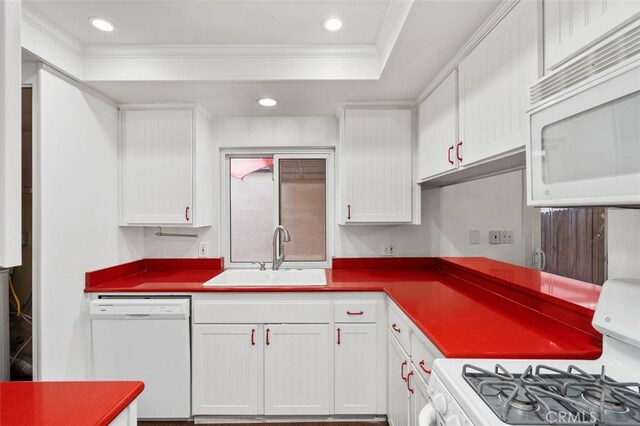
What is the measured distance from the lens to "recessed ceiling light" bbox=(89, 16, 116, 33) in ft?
5.53

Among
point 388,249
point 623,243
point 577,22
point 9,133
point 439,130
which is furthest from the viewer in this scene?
point 388,249

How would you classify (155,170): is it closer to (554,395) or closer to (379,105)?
(379,105)

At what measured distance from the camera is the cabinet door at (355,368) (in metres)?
2.06

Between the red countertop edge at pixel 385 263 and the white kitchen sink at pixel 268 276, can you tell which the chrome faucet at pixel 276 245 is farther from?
the red countertop edge at pixel 385 263

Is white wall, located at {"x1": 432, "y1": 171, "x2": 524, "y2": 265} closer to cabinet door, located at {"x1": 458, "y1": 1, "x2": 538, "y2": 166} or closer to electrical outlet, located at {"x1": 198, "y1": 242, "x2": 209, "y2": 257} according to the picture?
cabinet door, located at {"x1": 458, "y1": 1, "x2": 538, "y2": 166}

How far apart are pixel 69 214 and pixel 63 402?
1.43m

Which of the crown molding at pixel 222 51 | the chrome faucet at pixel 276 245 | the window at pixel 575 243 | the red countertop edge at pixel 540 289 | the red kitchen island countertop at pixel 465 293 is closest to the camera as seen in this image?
the red kitchen island countertop at pixel 465 293

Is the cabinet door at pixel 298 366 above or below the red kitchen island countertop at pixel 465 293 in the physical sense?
below

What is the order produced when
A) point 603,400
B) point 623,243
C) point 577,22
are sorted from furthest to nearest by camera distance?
point 623,243 → point 577,22 → point 603,400

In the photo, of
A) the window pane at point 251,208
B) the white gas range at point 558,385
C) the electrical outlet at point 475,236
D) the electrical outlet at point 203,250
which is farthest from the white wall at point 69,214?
the electrical outlet at point 475,236

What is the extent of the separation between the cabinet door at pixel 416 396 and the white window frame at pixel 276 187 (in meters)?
1.40

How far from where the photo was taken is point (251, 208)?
2.82 m

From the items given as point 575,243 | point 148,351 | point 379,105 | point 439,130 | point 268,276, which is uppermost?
point 379,105

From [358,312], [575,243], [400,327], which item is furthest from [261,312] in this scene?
[575,243]
